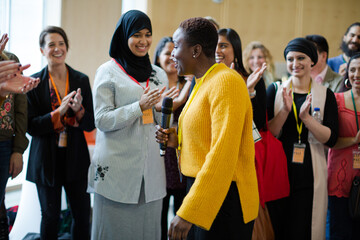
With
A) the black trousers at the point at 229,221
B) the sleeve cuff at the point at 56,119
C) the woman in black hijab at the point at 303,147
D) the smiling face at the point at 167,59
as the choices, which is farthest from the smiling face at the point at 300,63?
the sleeve cuff at the point at 56,119

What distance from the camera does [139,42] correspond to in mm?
2256

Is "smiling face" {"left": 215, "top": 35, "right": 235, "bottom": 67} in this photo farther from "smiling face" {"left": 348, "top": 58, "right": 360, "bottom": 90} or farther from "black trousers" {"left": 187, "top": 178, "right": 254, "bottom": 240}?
"black trousers" {"left": 187, "top": 178, "right": 254, "bottom": 240}

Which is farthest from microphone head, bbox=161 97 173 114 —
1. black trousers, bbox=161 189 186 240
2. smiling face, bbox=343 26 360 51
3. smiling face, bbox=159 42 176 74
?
smiling face, bbox=343 26 360 51

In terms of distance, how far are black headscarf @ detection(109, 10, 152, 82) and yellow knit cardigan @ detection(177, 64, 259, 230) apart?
900mm

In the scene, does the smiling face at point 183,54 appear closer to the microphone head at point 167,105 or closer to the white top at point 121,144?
the microphone head at point 167,105

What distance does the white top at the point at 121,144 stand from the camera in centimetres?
213

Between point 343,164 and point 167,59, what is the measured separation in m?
1.72

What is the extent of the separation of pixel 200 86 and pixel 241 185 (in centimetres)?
46

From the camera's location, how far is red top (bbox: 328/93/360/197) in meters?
2.66

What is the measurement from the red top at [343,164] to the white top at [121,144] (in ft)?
4.77

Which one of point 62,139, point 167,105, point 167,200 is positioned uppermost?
point 167,105

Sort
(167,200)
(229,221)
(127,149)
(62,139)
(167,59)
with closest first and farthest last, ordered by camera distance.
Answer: (229,221)
(127,149)
(62,139)
(167,200)
(167,59)

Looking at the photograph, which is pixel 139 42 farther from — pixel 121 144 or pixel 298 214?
pixel 298 214

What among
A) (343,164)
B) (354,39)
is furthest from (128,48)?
(354,39)
